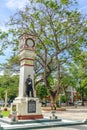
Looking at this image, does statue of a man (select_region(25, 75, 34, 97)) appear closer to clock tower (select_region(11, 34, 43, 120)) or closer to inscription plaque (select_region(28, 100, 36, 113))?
clock tower (select_region(11, 34, 43, 120))

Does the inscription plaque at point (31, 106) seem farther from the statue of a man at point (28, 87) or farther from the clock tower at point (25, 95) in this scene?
the statue of a man at point (28, 87)

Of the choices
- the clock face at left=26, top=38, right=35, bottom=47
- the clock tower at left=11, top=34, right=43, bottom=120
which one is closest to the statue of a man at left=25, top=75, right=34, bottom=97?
the clock tower at left=11, top=34, right=43, bottom=120

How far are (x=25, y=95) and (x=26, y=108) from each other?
38.3 inches

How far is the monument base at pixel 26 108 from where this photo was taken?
1558 centimetres

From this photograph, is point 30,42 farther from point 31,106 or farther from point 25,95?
point 31,106

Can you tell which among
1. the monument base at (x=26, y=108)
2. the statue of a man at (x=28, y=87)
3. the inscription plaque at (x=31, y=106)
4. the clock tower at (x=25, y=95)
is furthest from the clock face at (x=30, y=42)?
the inscription plaque at (x=31, y=106)

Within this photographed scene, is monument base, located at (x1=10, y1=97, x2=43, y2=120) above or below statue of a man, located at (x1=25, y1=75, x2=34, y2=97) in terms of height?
below

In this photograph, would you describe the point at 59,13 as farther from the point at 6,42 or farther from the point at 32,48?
the point at 32,48

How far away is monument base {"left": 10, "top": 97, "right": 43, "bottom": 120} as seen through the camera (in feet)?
51.1

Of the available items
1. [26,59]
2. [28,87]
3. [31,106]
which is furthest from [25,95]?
[26,59]

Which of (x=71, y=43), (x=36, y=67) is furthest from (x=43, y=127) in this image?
(x=36, y=67)

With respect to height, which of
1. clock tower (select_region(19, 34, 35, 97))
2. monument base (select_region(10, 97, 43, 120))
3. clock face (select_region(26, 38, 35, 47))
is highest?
clock face (select_region(26, 38, 35, 47))

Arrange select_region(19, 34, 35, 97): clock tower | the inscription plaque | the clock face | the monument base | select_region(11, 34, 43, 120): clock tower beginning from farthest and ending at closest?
the clock face < select_region(19, 34, 35, 97): clock tower < the inscription plaque < select_region(11, 34, 43, 120): clock tower < the monument base

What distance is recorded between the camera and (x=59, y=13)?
24.3m
